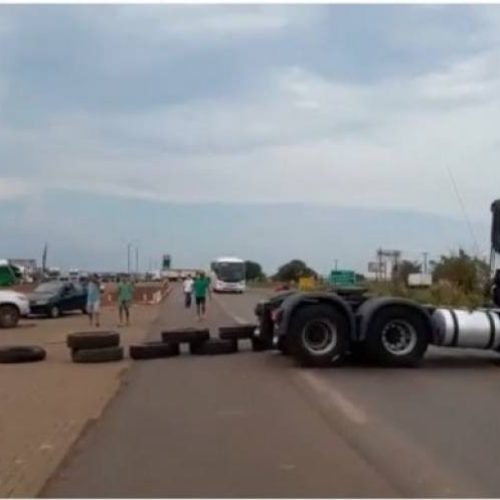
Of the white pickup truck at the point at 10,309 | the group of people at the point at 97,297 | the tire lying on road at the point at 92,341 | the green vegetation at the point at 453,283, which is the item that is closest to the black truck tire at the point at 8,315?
the white pickup truck at the point at 10,309

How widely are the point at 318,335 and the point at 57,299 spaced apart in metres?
26.0

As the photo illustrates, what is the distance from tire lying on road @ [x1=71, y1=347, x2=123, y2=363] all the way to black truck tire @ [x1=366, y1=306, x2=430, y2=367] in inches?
202

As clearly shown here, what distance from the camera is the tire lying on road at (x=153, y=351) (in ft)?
66.6

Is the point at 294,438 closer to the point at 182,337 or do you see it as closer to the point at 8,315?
the point at 182,337

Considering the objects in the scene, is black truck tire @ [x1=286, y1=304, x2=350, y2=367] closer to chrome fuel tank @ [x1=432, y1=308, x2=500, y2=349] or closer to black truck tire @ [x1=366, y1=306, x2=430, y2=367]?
black truck tire @ [x1=366, y1=306, x2=430, y2=367]

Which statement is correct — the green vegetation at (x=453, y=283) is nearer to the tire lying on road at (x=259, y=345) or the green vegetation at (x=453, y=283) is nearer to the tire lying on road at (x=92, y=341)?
the tire lying on road at (x=259, y=345)

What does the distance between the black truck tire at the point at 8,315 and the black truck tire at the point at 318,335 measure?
17.9 meters

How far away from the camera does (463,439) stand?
33.0 feet

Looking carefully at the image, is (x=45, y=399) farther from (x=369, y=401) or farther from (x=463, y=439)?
(x=463, y=439)

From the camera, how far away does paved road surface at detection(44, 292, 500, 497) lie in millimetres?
7902

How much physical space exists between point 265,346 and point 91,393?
7.62 metres

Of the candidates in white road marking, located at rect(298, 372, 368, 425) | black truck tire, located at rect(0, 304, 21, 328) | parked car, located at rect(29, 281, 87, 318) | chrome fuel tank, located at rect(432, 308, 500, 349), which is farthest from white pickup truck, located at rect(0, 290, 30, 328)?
chrome fuel tank, located at rect(432, 308, 500, 349)

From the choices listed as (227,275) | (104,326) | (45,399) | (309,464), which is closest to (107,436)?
(309,464)

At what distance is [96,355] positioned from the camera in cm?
1967
